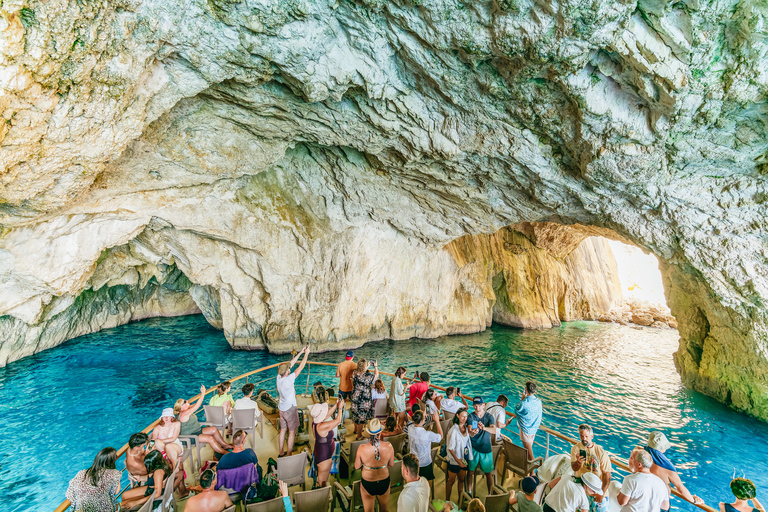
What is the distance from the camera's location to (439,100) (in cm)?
986

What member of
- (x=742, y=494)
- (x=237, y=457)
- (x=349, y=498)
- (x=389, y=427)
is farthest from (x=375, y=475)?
(x=742, y=494)

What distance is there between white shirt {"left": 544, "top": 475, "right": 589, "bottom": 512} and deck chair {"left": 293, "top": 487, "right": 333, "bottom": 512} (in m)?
2.60

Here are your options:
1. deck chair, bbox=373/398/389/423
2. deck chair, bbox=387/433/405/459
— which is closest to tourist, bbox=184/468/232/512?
deck chair, bbox=387/433/405/459

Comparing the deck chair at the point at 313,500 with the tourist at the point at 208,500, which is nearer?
the tourist at the point at 208,500

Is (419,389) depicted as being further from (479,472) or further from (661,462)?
(661,462)

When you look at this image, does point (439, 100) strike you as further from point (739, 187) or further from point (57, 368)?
point (57, 368)

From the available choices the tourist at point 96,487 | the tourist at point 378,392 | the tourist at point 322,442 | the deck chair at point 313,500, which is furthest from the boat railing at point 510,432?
the deck chair at point 313,500

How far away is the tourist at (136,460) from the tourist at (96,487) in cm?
54

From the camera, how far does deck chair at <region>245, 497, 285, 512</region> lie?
Answer: 4008mm

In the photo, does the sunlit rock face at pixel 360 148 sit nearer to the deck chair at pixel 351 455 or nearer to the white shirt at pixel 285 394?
the white shirt at pixel 285 394

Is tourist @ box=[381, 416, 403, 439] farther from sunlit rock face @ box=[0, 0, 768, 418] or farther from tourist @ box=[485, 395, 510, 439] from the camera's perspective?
sunlit rock face @ box=[0, 0, 768, 418]

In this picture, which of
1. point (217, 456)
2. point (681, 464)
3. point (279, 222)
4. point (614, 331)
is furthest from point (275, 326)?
point (614, 331)

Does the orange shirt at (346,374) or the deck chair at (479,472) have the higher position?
the orange shirt at (346,374)

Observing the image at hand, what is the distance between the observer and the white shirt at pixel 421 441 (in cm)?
525
